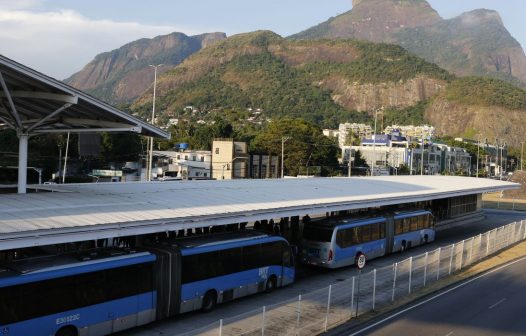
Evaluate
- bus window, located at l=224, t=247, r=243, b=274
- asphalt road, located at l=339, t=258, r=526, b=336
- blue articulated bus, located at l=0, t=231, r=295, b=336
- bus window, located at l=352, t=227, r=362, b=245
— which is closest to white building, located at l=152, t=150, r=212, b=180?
bus window, located at l=352, t=227, r=362, b=245

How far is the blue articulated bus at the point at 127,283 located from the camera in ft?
46.4

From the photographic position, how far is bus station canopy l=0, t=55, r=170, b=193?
17.6m

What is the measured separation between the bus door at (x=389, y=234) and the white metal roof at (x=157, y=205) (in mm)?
1505

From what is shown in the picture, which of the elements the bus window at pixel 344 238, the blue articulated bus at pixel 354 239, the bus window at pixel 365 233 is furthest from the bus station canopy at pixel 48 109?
the bus window at pixel 365 233

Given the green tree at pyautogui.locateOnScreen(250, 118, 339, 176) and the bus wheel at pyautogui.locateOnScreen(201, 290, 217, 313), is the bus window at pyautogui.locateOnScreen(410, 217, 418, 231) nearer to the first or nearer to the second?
the bus wheel at pyautogui.locateOnScreen(201, 290, 217, 313)

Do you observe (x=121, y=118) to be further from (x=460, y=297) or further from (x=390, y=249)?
(x=390, y=249)

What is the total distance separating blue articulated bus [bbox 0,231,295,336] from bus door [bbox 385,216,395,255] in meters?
11.2

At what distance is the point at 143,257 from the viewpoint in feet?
56.7

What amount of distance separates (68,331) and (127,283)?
7.44 feet

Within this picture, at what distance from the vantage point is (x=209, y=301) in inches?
777

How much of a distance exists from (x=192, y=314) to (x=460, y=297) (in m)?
11.7

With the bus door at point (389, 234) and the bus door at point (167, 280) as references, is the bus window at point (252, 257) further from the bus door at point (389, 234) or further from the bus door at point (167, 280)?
the bus door at point (389, 234)

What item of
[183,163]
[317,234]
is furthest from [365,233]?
[183,163]

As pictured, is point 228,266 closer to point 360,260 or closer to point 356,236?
point 356,236
